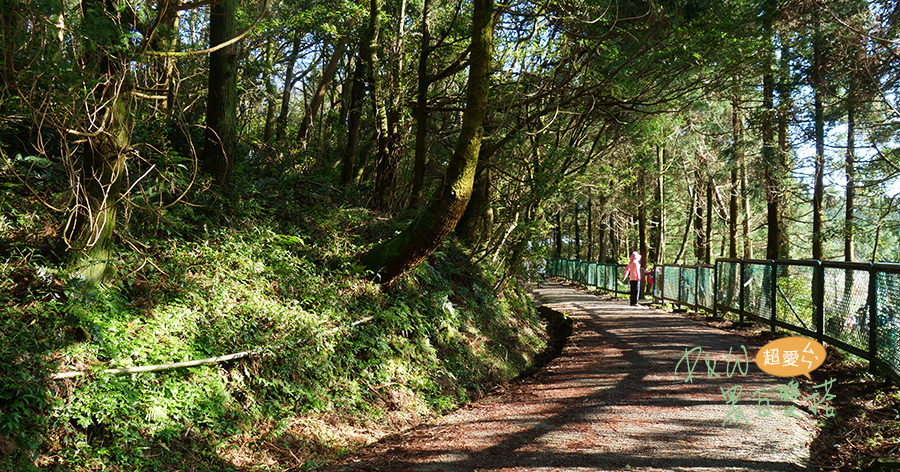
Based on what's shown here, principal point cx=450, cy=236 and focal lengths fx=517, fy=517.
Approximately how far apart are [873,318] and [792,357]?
179 centimetres

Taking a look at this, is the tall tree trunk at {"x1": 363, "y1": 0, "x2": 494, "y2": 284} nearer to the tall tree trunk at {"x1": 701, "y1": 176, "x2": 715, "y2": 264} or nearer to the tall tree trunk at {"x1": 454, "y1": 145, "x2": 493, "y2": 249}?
the tall tree trunk at {"x1": 454, "y1": 145, "x2": 493, "y2": 249}

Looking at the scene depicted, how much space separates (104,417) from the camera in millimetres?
3770

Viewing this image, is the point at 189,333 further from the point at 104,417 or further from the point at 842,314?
the point at 842,314

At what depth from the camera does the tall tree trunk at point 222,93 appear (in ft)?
23.5

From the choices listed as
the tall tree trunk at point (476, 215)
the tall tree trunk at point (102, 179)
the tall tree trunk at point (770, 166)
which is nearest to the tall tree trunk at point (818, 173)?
the tall tree trunk at point (770, 166)

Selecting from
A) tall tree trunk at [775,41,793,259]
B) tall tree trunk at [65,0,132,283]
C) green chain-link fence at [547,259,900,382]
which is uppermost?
tall tree trunk at [775,41,793,259]

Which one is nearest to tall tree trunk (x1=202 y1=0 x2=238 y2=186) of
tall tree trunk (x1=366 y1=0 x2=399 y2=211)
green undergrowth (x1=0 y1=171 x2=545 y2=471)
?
green undergrowth (x1=0 y1=171 x2=545 y2=471)

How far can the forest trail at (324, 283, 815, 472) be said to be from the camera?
4207 millimetres

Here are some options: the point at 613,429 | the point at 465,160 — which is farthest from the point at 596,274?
the point at 613,429

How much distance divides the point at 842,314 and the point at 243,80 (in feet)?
48.6

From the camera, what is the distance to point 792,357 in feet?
24.6

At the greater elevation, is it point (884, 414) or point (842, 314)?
point (842, 314)

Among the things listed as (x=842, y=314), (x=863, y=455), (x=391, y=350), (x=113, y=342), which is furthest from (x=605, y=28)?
(x=113, y=342)

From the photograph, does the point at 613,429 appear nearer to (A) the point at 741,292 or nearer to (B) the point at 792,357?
(B) the point at 792,357
